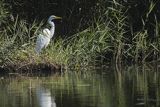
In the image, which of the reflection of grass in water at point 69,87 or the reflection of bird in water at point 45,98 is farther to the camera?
the reflection of grass in water at point 69,87

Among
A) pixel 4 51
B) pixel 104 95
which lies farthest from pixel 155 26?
pixel 104 95

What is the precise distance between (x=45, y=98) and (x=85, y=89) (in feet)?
5.35

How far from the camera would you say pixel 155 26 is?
2470 cm

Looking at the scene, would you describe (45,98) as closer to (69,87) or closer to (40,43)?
(69,87)

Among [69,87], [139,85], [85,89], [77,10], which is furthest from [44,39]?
[85,89]

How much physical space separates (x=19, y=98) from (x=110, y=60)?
9.38 m

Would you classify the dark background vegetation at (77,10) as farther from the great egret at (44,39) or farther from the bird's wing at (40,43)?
the bird's wing at (40,43)

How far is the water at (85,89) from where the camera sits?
14.4 meters

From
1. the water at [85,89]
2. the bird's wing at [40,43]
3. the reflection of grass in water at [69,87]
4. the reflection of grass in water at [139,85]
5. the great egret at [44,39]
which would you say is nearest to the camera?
the water at [85,89]

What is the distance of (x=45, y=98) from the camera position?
15.2m

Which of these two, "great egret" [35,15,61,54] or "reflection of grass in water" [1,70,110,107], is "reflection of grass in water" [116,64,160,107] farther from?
"great egret" [35,15,61,54]

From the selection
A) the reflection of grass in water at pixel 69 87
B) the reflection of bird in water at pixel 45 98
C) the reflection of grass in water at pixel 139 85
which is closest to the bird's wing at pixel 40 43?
the reflection of grass in water at pixel 69 87

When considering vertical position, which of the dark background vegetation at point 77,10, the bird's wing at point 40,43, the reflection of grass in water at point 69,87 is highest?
the dark background vegetation at point 77,10

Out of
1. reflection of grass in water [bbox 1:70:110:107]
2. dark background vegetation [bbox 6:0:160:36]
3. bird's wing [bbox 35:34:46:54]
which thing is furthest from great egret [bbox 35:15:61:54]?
reflection of grass in water [bbox 1:70:110:107]
